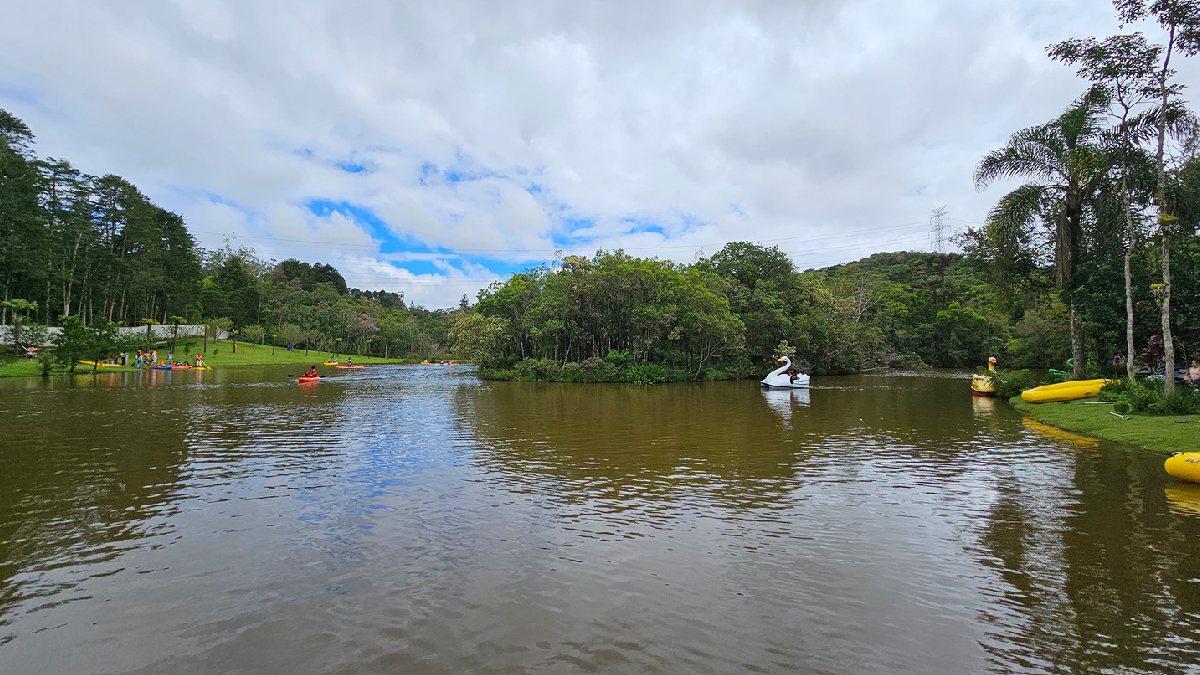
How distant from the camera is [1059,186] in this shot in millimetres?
24203

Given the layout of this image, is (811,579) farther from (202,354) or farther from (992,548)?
(202,354)

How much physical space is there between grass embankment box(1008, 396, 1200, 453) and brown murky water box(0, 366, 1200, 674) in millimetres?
921

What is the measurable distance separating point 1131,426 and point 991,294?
42691 mm

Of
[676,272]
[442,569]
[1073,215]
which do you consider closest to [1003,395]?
[1073,215]

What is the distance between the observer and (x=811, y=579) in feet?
20.3

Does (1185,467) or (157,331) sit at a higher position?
(157,331)

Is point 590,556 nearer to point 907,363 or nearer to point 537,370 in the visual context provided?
point 537,370

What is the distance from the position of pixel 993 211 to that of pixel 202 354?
64.9 meters

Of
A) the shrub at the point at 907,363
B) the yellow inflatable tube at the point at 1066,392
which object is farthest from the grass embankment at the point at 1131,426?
the shrub at the point at 907,363

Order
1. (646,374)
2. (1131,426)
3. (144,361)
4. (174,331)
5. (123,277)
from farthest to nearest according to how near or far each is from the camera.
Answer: (174,331) < (123,277) < (144,361) < (646,374) < (1131,426)

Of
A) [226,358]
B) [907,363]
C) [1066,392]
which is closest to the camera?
[1066,392]

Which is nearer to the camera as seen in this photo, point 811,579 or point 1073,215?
point 811,579

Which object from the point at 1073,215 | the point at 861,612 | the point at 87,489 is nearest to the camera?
the point at 861,612

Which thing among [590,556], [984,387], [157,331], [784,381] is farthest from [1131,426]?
[157,331]
